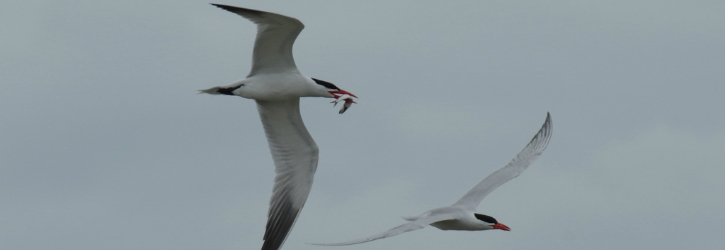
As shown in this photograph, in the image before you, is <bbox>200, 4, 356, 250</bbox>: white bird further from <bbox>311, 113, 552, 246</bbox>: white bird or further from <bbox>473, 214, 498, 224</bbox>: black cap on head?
<bbox>473, 214, 498, 224</bbox>: black cap on head

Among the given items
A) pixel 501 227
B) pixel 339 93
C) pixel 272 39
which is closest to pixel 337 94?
pixel 339 93

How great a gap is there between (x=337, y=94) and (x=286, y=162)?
1.68m

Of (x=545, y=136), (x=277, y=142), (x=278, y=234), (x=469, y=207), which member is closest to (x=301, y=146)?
(x=277, y=142)

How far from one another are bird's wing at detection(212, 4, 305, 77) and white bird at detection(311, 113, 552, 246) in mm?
2685

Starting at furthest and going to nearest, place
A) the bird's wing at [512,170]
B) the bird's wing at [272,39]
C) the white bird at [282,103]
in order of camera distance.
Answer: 1. the bird's wing at [512,170]
2. the white bird at [282,103]
3. the bird's wing at [272,39]

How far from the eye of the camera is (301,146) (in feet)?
50.4

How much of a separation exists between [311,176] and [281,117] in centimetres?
102

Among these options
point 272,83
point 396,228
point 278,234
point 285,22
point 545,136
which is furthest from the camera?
point 545,136

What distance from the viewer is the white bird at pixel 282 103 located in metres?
13.3

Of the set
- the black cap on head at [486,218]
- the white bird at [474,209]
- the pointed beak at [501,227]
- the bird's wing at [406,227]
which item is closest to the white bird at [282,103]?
the white bird at [474,209]

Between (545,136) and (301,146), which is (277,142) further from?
(545,136)

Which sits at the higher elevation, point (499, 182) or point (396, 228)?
point (499, 182)

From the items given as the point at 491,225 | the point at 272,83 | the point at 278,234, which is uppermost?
the point at 272,83

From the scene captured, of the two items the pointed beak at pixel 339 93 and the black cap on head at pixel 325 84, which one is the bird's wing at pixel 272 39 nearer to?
the black cap on head at pixel 325 84
